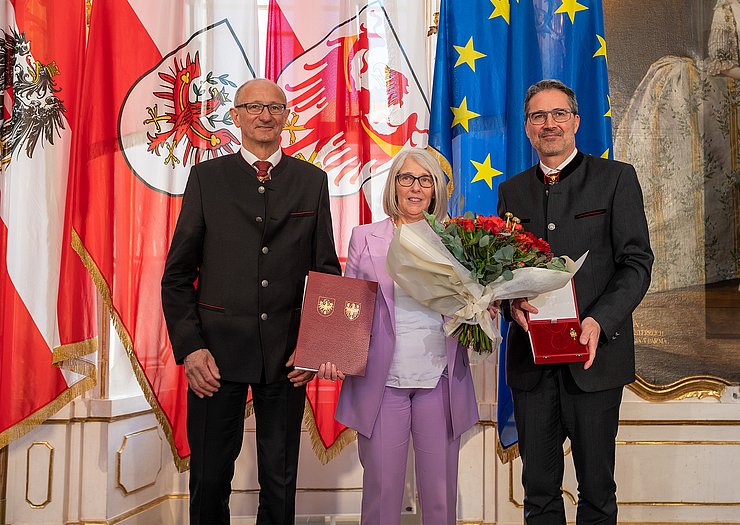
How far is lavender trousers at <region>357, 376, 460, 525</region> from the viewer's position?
87.7 inches

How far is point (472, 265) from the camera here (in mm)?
2010

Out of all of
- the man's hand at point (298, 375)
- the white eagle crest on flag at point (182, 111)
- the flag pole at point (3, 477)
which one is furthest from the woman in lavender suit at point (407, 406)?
the flag pole at point (3, 477)

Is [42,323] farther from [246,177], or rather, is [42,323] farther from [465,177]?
[465,177]

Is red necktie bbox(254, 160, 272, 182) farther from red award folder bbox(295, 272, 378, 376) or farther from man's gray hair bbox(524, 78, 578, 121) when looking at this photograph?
man's gray hair bbox(524, 78, 578, 121)

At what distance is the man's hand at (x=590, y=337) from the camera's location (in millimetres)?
2010

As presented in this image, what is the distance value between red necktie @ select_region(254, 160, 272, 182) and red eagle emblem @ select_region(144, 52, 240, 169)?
69cm

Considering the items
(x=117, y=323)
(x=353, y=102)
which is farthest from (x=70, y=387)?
(x=353, y=102)

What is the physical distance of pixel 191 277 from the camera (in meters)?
2.31

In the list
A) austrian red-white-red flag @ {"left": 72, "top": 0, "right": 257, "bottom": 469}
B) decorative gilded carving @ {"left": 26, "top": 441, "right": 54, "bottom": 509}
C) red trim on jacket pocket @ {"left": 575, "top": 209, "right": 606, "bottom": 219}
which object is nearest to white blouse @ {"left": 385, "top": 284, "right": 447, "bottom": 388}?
red trim on jacket pocket @ {"left": 575, "top": 209, "right": 606, "bottom": 219}

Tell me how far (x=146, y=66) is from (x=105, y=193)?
61 cm

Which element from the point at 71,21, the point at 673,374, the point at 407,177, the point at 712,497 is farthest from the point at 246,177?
the point at 712,497

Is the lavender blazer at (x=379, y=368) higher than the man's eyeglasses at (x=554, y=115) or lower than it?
lower

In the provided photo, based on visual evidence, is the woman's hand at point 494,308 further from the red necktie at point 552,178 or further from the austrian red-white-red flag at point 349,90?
the austrian red-white-red flag at point 349,90

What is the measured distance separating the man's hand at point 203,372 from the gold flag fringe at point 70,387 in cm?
101
